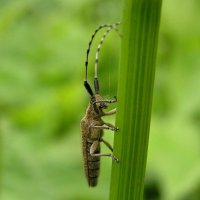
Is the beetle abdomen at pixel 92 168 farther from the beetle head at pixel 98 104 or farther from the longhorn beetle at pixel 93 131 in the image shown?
the beetle head at pixel 98 104

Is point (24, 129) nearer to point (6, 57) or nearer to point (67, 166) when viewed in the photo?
point (67, 166)

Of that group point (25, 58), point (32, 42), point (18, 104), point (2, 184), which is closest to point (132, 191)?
point (2, 184)

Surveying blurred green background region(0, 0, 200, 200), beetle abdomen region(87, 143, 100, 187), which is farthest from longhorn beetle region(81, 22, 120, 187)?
blurred green background region(0, 0, 200, 200)

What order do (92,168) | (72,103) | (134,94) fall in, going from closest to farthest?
(134,94), (92,168), (72,103)

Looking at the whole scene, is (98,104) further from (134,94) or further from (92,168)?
(134,94)

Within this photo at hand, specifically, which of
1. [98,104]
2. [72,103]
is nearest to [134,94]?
[98,104]

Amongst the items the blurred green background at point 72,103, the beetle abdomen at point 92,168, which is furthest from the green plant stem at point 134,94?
the blurred green background at point 72,103

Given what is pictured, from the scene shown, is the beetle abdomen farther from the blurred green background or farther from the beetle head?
the blurred green background
